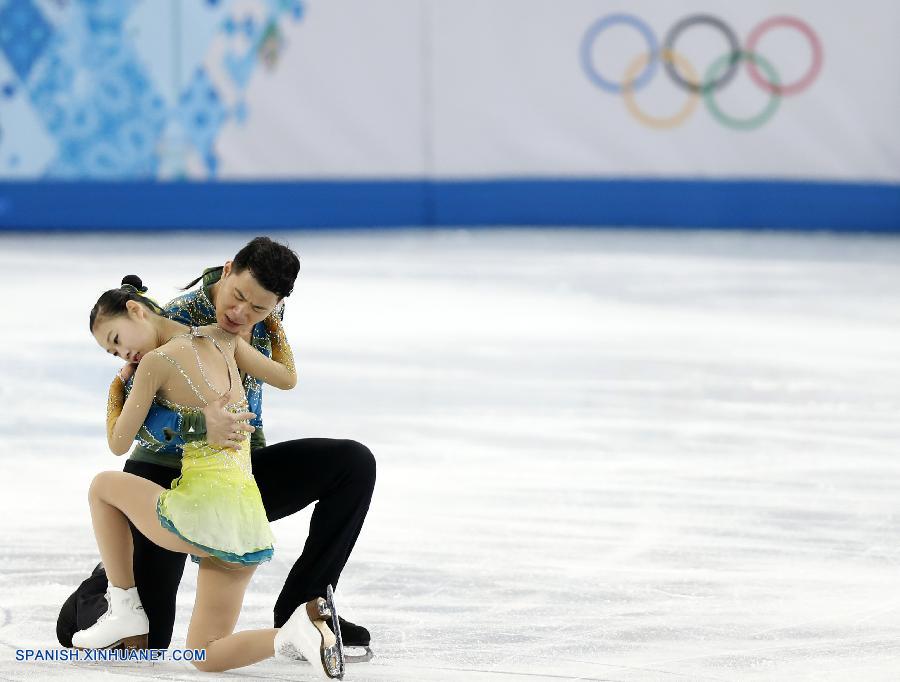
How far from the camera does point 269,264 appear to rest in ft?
7.98

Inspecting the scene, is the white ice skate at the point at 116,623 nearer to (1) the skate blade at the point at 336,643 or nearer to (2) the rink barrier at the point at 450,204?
(1) the skate blade at the point at 336,643

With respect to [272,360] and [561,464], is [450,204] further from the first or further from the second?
[272,360]

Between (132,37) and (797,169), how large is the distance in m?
4.28

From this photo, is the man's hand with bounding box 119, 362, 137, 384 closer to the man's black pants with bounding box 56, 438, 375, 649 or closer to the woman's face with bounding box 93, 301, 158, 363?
the woman's face with bounding box 93, 301, 158, 363

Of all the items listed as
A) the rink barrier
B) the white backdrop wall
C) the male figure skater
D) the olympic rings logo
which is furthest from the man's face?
the olympic rings logo

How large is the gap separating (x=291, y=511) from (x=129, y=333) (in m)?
0.41

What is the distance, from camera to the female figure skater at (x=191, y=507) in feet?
7.84

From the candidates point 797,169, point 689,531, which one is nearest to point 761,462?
point 689,531

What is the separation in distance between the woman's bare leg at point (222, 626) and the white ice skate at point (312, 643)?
0.08 ft

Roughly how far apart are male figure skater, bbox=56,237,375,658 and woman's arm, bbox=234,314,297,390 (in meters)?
0.02

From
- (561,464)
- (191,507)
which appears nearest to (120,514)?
(191,507)

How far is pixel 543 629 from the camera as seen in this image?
9.18ft

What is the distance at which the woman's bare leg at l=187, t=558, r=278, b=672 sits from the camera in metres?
2.45

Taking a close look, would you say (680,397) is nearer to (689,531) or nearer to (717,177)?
(689,531)
